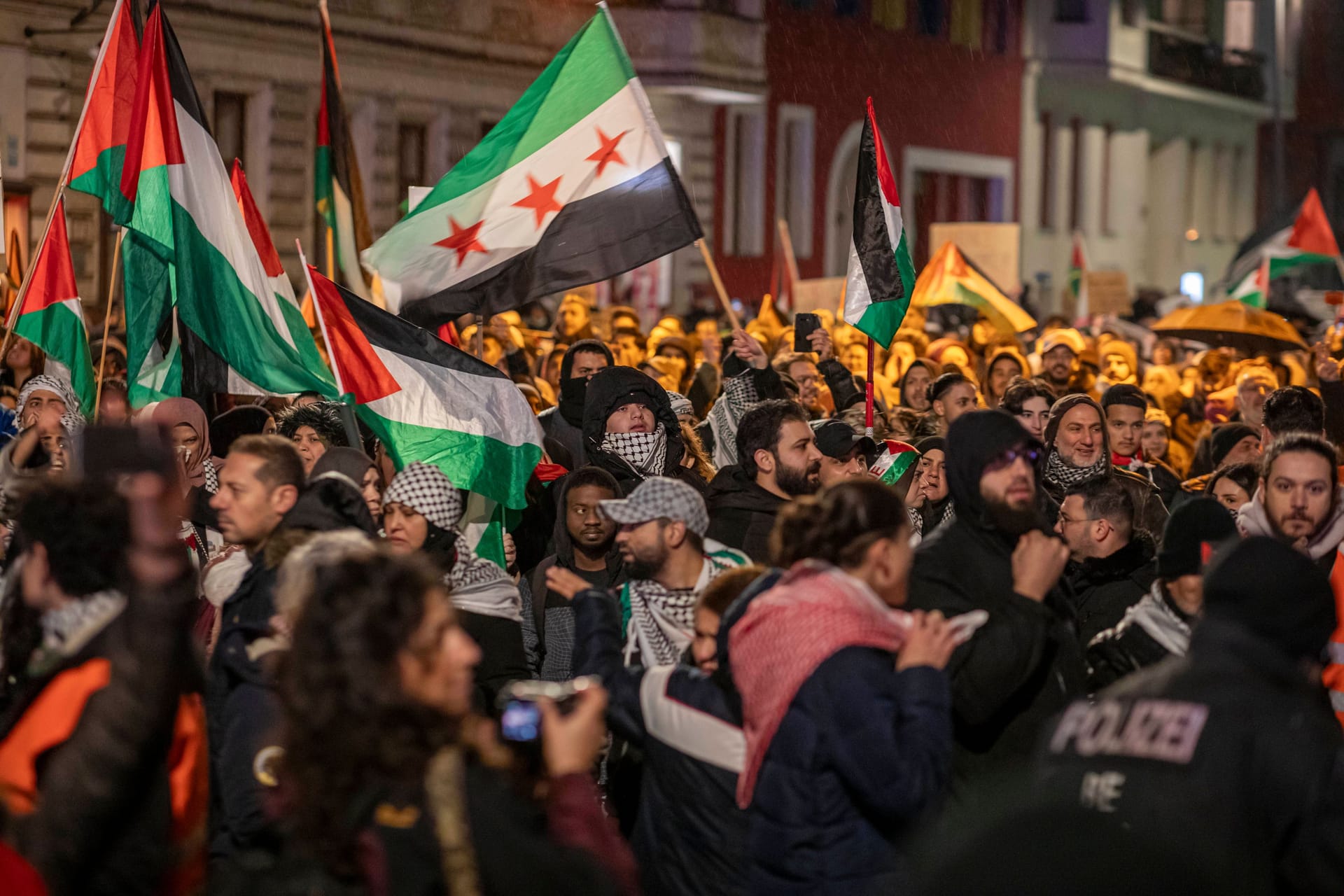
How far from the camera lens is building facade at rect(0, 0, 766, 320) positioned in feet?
64.6

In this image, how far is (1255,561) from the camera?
11.6 feet

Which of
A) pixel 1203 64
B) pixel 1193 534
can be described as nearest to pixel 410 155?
pixel 1193 534

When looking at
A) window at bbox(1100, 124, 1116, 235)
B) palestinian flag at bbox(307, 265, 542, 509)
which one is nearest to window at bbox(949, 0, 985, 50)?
window at bbox(1100, 124, 1116, 235)

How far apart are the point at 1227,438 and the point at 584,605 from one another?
17.1 feet

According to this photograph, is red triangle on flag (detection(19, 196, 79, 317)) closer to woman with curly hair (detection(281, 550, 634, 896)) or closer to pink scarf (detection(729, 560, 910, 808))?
pink scarf (detection(729, 560, 910, 808))

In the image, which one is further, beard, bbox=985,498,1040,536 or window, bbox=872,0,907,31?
window, bbox=872,0,907,31

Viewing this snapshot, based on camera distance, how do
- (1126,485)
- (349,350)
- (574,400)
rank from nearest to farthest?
(1126,485) < (349,350) < (574,400)

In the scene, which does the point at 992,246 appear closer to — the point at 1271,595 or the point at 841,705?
the point at 841,705

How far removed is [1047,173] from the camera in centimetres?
4294

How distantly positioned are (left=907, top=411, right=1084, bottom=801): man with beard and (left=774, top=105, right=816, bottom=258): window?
29.1 m

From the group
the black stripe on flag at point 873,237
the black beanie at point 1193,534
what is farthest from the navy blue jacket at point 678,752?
the black stripe on flag at point 873,237

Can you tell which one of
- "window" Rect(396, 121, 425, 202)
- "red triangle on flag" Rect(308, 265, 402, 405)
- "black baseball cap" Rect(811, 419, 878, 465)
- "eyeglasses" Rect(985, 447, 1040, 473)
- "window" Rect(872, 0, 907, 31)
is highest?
"window" Rect(872, 0, 907, 31)

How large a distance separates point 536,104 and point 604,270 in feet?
3.12

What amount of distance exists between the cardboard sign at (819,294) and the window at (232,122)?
26.1 feet
